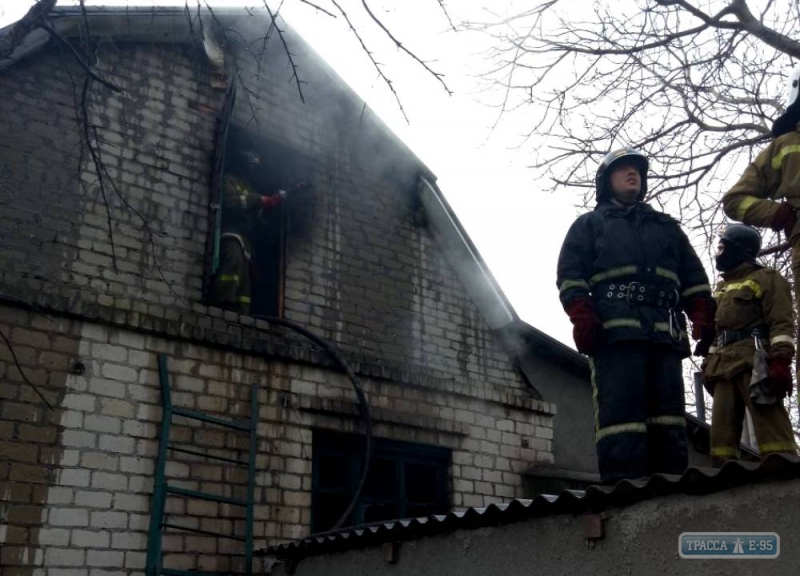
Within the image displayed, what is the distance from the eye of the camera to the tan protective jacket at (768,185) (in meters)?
5.26

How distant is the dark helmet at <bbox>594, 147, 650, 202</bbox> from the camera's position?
5.72 meters

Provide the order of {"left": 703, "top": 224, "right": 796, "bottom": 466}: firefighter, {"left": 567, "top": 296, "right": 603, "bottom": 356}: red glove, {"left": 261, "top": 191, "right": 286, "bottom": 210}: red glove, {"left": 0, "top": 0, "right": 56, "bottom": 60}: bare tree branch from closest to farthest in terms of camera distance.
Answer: {"left": 567, "top": 296, "right": 603, "bottom": 356}: red glove < {"left": 0, "top": 0, "right": 56, "bottom": 60}: bare tree branch < {"left": 703, "top": 224, "right": 796, "bottom": 466}: firefighter < {"left": 261, "top": 191, "right": 286, "bottom": 210}: red glove

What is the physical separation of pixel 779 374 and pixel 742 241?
1065mm

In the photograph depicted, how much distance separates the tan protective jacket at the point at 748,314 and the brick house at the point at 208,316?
10.9ft

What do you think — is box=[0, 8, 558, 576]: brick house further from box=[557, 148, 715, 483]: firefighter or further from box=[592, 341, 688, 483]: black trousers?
box=[592, 341, 688, 483]: black trousers

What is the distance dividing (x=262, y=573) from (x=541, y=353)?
4.09 meters

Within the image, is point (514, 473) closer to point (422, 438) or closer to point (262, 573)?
point (422, 438)

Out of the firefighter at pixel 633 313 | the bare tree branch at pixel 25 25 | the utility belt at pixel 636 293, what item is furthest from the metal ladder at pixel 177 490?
the utility belt at pixel 636 293

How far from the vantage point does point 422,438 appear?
8.75m

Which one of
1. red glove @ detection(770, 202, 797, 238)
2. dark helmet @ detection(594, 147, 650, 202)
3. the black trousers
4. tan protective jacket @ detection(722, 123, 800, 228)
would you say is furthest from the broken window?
red glove @ detection(770, 202, 797, 238)

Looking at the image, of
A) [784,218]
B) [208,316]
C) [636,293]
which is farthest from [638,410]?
[208,316]

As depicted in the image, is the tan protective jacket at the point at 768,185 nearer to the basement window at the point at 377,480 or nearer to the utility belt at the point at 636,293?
the utility belt at the point at 636,293

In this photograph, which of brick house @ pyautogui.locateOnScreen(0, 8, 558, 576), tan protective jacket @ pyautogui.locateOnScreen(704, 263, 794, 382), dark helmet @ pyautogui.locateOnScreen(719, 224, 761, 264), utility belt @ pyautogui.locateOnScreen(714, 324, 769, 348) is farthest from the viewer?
brick house @ pyautogui.locateOnScreen(0, 8, 558, 576)

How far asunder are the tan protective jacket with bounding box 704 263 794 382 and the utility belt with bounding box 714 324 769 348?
2 cm
